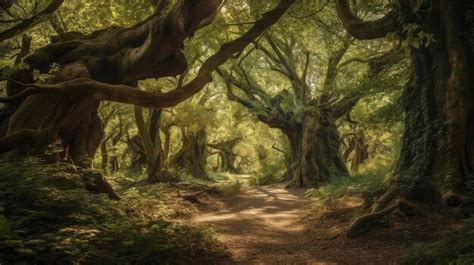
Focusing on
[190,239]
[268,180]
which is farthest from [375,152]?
[190,239]

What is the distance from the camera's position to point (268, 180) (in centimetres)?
2636

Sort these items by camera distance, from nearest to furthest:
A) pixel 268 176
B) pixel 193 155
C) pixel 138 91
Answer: pixel 138 91, pixel 193 155, pixel 268 176

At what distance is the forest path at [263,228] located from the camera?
263 inches

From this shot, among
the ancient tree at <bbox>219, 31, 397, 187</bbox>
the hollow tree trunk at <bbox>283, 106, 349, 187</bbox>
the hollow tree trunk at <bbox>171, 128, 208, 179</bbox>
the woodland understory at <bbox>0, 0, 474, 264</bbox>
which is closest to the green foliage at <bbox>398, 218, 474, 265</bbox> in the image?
the woodland understory at <bbox>0, 0, 474, 264</bbox>

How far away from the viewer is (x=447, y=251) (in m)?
4.18

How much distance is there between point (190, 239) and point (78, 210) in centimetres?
189

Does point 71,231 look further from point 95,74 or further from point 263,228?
point 263,228

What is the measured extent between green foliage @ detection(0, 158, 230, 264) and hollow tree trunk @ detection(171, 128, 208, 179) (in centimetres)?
1868

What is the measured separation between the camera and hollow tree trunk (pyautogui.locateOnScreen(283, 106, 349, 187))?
1934 cm

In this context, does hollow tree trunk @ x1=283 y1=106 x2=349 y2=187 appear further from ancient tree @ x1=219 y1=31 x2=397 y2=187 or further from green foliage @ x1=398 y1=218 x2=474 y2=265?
green foliage @ x1=398 y1=218 x2=474 y2=265

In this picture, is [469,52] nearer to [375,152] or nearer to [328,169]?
[328,169]

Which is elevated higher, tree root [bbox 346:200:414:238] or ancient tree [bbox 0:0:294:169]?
ancient tree [bbox 0:0:294:169]

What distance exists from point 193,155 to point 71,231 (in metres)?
21.1

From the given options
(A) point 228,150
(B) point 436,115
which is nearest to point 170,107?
(B) point 436,115
